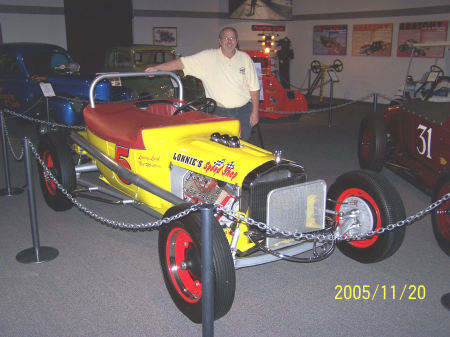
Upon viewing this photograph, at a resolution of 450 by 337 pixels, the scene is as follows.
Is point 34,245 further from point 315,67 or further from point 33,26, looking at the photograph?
point 315,67

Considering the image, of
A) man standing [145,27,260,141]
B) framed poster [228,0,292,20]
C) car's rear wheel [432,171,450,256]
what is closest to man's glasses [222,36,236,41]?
man standing [145,27,260,141]

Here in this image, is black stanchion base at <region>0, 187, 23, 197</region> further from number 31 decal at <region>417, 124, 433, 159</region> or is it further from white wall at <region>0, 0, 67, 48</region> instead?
white wall at <region>0, 0, 67, 48</region>

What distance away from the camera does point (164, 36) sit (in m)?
14.0

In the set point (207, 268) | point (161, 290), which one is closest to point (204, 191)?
point (161, 290)

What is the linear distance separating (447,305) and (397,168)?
277 cm

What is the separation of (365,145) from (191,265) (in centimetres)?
431

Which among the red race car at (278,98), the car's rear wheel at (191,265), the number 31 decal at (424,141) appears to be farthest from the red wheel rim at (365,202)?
the red race car at (278,98)

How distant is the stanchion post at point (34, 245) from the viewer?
11.7 feet

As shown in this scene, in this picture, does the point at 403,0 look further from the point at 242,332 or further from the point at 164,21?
the point at 242,332

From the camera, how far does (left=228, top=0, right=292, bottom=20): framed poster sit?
14.8 meters

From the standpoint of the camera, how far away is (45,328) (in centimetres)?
281

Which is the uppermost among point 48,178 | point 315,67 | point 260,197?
point 315,67

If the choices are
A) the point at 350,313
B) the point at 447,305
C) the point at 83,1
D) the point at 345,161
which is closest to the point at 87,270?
the point at 350,313

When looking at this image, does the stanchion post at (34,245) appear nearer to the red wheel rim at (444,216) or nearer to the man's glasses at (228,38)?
the man's glasses at (228,38)
